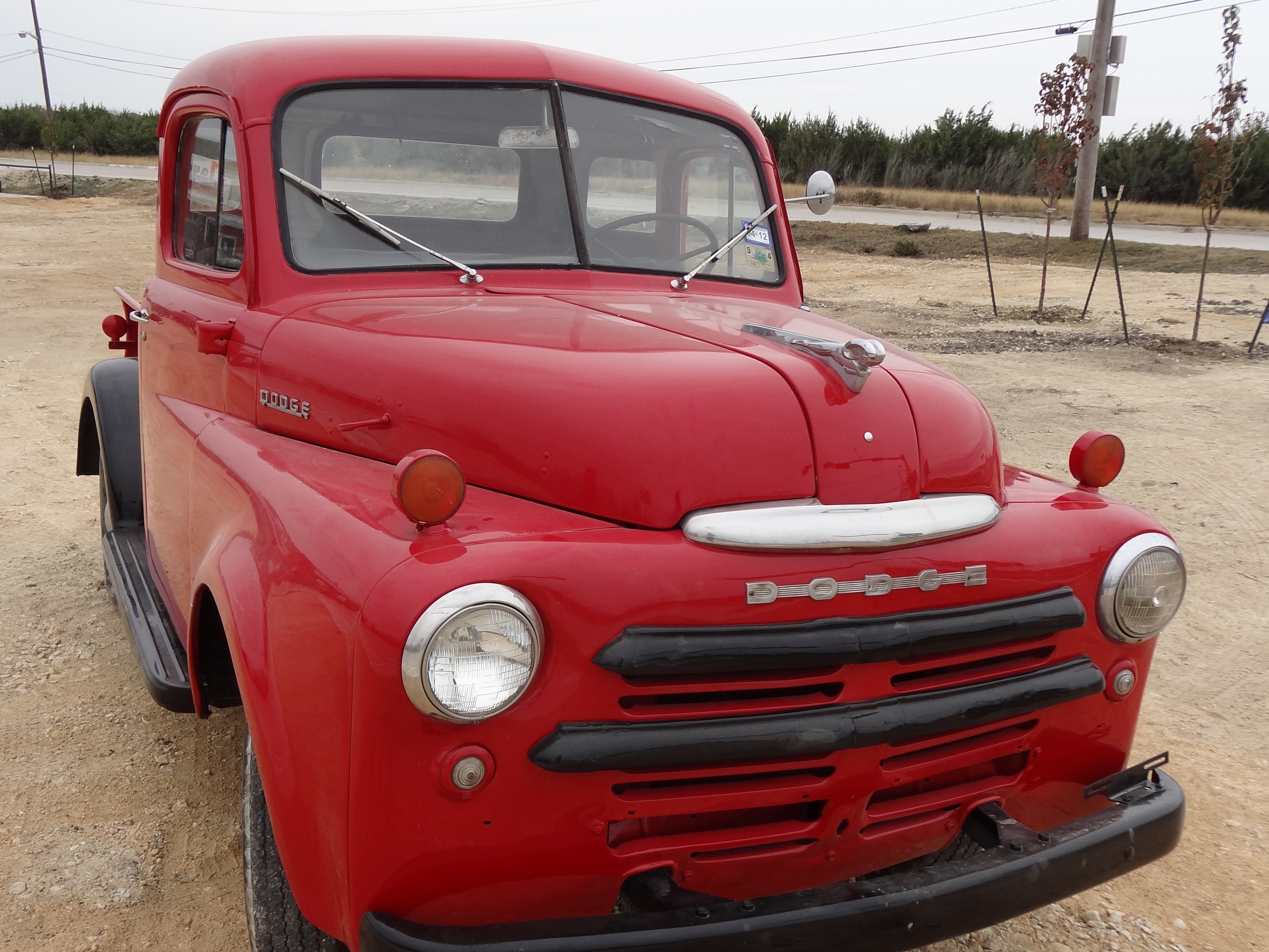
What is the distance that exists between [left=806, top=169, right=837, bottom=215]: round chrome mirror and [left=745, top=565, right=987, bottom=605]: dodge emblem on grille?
5.75 feet

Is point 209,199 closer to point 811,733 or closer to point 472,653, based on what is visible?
point 472,653

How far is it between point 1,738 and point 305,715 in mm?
2050

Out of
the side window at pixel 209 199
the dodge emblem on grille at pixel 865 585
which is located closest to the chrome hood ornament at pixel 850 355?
the dodge emblem on grille at pixel 865 585

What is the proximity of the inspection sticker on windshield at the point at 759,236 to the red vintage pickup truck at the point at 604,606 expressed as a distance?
1.95 ft

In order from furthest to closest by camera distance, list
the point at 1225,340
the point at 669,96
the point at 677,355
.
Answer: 1. the point at 1225,340
2. the point at 669,96
3. the point at 677,355

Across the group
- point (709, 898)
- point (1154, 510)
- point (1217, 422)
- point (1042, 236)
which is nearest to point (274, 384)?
point (709, 898)

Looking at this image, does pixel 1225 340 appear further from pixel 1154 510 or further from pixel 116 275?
pixel 116 275

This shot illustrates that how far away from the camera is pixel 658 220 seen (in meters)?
3.13

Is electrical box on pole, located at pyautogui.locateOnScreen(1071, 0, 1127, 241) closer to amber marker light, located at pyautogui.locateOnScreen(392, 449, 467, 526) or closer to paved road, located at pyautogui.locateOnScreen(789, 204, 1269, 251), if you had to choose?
paved road, located at pyautogui.locateOnScreen(789, 204, 1269, 251)

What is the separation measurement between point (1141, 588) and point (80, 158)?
149ft

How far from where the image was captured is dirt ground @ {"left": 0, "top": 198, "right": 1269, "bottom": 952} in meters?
2.53

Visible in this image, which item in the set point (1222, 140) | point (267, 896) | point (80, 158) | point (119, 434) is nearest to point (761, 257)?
point (267, 896)

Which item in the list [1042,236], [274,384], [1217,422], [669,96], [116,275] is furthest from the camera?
[1042,236]

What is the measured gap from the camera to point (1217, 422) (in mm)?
7688
